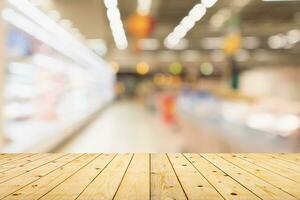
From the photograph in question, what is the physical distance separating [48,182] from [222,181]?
122cm

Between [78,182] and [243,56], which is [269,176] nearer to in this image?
[78,182]

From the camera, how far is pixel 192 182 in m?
2.83

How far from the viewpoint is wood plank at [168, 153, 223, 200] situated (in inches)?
97.3

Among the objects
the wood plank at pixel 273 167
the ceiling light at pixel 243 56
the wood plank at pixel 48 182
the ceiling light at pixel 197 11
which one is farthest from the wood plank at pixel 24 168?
the ceiling light at pixel 243 56

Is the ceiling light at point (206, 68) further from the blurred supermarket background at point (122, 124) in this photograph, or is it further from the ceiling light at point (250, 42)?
the blurred supermarket background at point (122, 124)

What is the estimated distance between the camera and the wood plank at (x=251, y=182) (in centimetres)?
249

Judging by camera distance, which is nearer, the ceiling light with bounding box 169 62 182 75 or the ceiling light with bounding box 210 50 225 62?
the ceiling light with bounding box 210 50 225 62

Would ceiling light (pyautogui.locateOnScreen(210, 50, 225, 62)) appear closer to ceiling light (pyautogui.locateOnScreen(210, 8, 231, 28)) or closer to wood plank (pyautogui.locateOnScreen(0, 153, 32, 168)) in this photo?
ceiling light (pyautogui.locateOnScreen(210, 8, 231, 28))

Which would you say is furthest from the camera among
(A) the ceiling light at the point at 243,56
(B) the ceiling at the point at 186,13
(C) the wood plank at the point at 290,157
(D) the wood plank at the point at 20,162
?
(A) the ceiling light at the point at 243,56

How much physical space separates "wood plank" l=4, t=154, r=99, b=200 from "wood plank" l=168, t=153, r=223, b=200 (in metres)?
0.83

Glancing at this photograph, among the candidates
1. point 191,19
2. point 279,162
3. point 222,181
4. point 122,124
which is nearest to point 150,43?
point 191,19

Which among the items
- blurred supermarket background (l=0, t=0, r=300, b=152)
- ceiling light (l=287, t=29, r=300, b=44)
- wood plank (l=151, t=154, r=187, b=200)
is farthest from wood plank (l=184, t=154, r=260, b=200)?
ceiling light (l=287, t=29, r=300, b=44)

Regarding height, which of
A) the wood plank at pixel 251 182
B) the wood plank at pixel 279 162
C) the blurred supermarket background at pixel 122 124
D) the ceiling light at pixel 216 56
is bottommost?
the wood plank at pixel 251 182

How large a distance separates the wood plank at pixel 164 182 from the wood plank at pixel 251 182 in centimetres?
45
